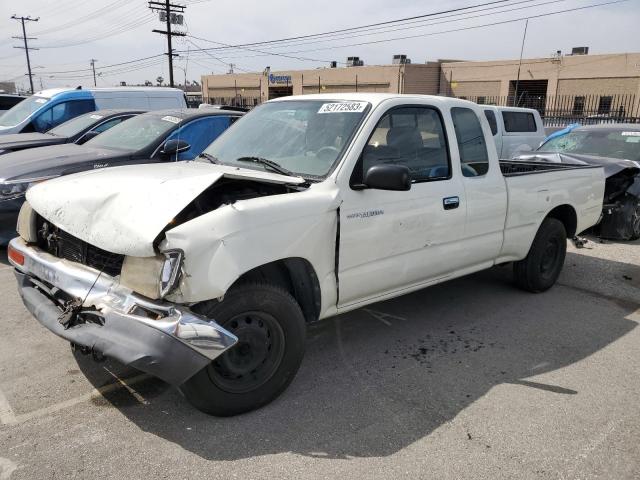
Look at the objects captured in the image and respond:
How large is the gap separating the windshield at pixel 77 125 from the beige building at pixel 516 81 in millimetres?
24706

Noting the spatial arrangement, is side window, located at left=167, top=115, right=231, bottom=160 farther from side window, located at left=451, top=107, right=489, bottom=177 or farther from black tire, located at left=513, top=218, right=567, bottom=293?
black tire, located at left=513, top=218, right=567, bottom=293

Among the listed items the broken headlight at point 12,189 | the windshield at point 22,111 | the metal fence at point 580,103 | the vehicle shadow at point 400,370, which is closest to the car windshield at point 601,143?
the vehicle shadow at point 400,370

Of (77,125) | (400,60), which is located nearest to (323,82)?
(400,60)

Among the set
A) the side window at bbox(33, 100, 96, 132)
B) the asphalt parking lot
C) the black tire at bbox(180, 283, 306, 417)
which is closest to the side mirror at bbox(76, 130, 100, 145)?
the side window at bbox(33, 100, 96, 132)

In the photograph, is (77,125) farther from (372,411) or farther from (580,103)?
(580,103)

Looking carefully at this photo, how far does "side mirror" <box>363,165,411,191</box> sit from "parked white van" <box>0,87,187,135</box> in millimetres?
9894

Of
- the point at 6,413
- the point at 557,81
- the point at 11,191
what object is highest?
the point at 557,81

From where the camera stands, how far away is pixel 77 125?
9.46m

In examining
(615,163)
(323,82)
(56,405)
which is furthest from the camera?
(323,82)

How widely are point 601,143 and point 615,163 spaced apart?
1.51 m

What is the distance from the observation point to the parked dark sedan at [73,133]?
837 cm

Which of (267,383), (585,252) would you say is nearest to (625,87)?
(585,252)

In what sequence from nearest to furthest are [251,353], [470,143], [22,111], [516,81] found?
[251,353], [470,143], [22,111], [516,81]

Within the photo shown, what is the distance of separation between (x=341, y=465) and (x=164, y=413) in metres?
1.14
